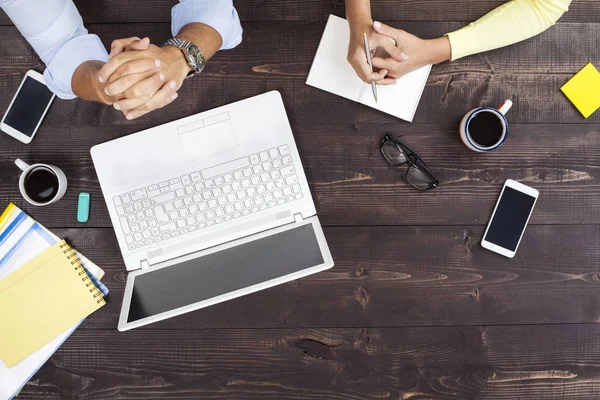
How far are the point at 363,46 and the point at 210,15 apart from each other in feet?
1.07

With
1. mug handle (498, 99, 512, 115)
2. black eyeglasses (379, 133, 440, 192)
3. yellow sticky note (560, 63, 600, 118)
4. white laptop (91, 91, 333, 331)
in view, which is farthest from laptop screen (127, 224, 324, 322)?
yellow sticky note (560, 63, 600, 118)

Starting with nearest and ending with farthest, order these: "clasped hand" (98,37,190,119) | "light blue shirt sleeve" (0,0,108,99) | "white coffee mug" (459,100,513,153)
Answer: "clasped hand" (98,37,190,119)
"light blue shirt sleeve" (0,0,108,99)
"white coffee mug" (459,100,513,153)

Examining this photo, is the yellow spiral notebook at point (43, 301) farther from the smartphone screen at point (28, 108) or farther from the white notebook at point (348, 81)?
the white notebook at point (348, 81)

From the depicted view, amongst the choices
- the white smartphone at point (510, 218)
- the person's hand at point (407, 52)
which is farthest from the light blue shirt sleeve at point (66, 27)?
the white smartphone at point (510, 218)

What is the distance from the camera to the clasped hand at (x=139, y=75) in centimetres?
78

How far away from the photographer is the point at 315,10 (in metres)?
1.05

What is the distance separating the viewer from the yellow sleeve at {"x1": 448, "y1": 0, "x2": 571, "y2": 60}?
1000 mm

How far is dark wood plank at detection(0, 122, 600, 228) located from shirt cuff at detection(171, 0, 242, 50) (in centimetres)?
27

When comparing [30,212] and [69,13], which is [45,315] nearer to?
[30,212]

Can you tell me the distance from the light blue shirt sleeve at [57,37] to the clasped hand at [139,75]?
146 mm

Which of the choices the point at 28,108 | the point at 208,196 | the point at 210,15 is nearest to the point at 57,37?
the point at 28,108

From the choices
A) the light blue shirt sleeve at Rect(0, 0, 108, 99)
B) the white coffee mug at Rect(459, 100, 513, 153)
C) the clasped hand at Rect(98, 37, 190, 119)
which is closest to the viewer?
the clasped hand at Rect(98, 37, 190, 119)

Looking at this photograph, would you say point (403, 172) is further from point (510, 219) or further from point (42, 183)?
point (42, 183)

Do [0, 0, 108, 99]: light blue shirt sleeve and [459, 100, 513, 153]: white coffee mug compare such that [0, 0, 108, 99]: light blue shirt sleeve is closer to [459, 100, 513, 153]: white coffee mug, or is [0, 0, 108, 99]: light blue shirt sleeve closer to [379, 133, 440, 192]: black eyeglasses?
[379, 133, 440, 192]: black eyeglasses
